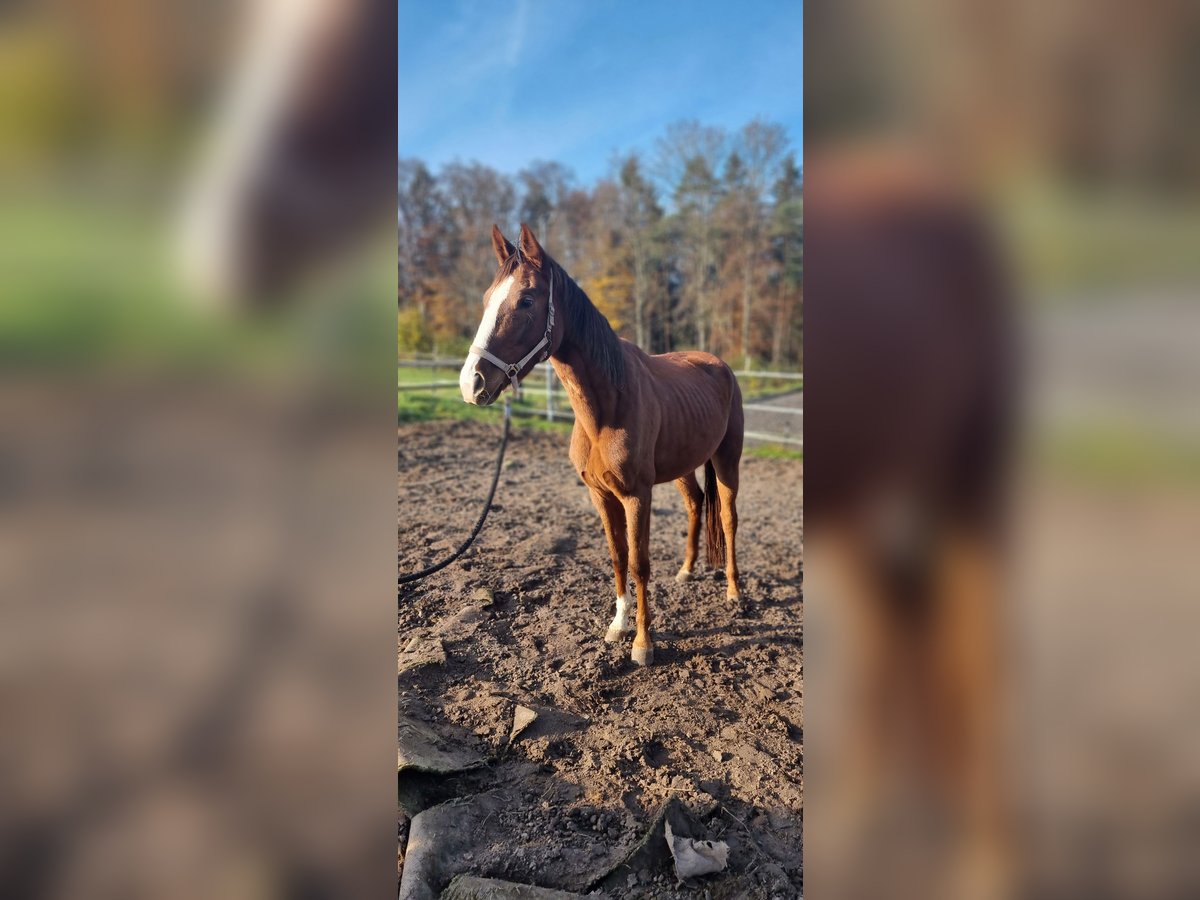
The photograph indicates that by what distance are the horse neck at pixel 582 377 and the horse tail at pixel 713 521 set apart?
1.13m

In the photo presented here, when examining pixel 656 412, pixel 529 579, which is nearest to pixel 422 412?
pixel 529 579

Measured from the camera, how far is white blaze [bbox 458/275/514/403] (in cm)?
190

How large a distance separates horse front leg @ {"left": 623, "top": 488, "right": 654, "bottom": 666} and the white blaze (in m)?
0.94

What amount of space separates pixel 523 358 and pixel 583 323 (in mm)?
346

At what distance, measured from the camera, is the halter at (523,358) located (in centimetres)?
192

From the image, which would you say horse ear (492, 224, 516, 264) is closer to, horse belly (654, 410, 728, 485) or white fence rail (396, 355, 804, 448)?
horse belly (654, 410, 728, 485)
